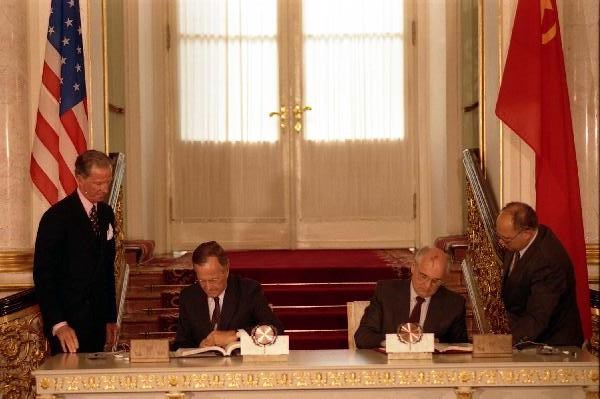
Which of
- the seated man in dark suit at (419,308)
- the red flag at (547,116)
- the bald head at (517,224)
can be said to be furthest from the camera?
the red flag at (547,116)

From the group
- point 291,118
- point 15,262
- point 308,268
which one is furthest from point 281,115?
point 15,262

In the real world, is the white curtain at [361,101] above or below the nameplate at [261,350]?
above

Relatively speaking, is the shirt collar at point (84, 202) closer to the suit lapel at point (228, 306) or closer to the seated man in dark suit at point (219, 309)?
the seated man in dark suit at point (219, 309)

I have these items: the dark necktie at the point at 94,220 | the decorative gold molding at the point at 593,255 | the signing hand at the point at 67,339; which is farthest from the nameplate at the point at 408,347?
the decorative gold molding at the point at 593,255

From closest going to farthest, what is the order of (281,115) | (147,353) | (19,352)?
(147,353), (19,352), (281,115)

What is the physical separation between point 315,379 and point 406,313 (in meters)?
1.08

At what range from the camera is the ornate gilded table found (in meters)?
4.77

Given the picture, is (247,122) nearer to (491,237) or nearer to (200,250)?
(491,237)

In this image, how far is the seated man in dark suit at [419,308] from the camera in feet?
18.6

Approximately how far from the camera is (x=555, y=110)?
23.1 ft

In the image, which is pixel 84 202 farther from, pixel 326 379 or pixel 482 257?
pixel 482 257

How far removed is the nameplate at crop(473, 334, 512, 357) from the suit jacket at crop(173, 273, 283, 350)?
1161mm

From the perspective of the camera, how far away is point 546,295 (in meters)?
5.73

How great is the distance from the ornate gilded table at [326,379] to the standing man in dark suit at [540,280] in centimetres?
78
